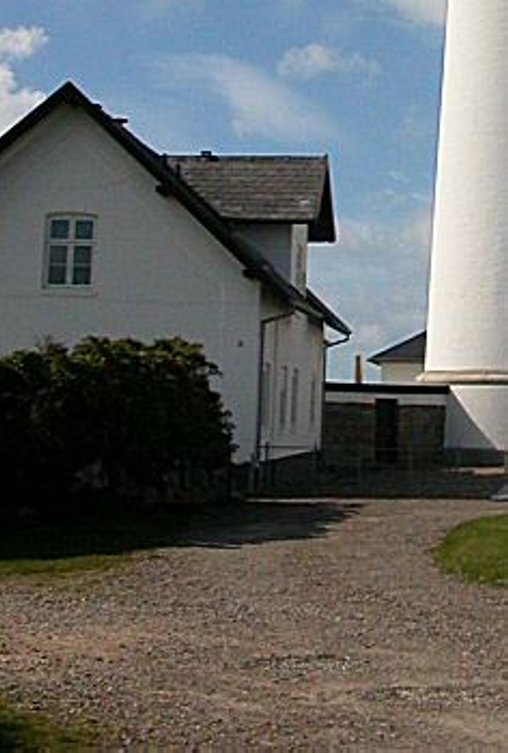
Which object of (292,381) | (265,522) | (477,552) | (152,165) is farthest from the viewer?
(292,381)

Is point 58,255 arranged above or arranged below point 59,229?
below

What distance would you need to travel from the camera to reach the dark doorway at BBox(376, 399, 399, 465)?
46719 millimetres

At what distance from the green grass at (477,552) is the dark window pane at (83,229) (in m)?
11.1

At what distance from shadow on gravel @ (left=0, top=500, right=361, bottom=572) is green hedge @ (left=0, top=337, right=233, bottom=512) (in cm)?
69

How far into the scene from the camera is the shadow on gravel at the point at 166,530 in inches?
772

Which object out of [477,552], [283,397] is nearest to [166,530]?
[477,552]

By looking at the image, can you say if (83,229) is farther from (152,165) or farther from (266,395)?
(266,395)

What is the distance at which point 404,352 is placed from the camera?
224 feet

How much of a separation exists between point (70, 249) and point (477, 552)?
1425 cm

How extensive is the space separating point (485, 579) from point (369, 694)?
249 inches

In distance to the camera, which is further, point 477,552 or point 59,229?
point 59,229

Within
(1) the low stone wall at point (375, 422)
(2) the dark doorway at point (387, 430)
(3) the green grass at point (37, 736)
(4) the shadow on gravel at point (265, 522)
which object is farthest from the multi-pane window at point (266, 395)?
(3) the green grass at point (37, 736)

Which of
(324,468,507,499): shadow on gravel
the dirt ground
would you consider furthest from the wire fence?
the dirt ground

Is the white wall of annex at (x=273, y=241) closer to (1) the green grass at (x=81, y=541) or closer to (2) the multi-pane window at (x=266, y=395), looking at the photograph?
(2) the multi-pane window at (x=266, y=395)
